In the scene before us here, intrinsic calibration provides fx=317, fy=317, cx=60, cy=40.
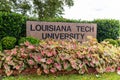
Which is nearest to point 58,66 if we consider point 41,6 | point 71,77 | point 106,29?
point 71,77

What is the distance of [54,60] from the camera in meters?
6.97

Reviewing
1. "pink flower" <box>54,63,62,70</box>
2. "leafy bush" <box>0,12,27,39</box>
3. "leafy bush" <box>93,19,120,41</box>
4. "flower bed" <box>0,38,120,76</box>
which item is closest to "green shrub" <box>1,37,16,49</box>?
"leafy bush" <box>0,12,27,39</box>

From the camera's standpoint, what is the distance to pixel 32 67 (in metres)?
6.91

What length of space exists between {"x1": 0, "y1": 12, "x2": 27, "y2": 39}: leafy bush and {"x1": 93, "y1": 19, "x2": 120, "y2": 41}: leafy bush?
14.0ft

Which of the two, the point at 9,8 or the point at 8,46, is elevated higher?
the point at 9,8

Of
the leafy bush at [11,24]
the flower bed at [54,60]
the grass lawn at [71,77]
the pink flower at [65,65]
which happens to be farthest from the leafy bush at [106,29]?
the pink flower at [65,65]

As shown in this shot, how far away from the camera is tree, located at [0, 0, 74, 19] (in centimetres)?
2100

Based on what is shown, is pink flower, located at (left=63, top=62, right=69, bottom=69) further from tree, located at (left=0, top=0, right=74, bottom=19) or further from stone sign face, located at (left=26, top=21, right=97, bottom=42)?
tree, located at (left=0, top=0, right=74, bottom=19)

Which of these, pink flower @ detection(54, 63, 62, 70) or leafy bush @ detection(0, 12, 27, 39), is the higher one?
leafy bush @ detection(0, 12, 27, 39)

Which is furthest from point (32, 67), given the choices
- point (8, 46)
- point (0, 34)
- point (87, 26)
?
point (87, 26)

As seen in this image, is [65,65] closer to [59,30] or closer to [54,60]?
[54,60]

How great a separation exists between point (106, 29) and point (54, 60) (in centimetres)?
1085

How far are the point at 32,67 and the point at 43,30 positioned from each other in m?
8.49

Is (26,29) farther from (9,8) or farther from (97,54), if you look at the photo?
(97,54)
